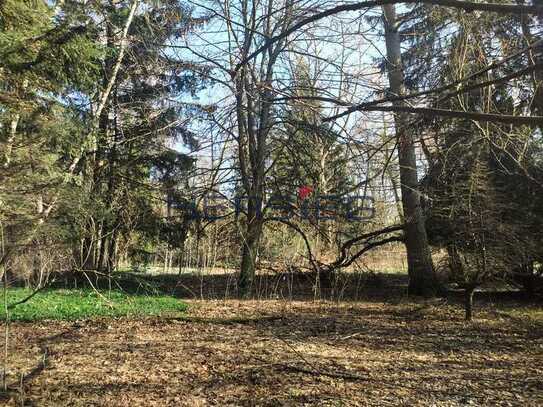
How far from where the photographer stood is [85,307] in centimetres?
720

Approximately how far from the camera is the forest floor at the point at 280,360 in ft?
12.0

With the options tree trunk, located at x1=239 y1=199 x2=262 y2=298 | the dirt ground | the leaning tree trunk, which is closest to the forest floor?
the dirt ground

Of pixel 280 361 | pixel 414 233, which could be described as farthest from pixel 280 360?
pixel 414 233

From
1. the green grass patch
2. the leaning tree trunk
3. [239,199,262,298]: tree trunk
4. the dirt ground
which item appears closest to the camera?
the dirt ground

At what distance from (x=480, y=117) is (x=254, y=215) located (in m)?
7.56

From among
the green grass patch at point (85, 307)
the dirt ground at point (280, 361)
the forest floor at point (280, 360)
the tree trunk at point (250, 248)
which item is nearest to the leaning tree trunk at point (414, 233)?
the forest floor at point (280, 360)

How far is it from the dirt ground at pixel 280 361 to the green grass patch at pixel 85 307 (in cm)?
33

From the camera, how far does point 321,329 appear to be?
6.19 m

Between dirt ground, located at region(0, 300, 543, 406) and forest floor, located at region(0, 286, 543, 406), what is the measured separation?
0.04ft

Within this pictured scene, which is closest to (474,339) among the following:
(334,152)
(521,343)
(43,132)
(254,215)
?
(521,343)

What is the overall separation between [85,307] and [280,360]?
13.1 feet

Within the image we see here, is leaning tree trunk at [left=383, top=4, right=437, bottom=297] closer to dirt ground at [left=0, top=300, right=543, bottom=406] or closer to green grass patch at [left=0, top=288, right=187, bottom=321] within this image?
dirt ground at [left=0, top=300, right=543, bottom=406]

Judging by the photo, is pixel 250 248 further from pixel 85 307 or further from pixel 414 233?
pixel 414 233

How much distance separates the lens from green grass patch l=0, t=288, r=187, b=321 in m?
6.73
